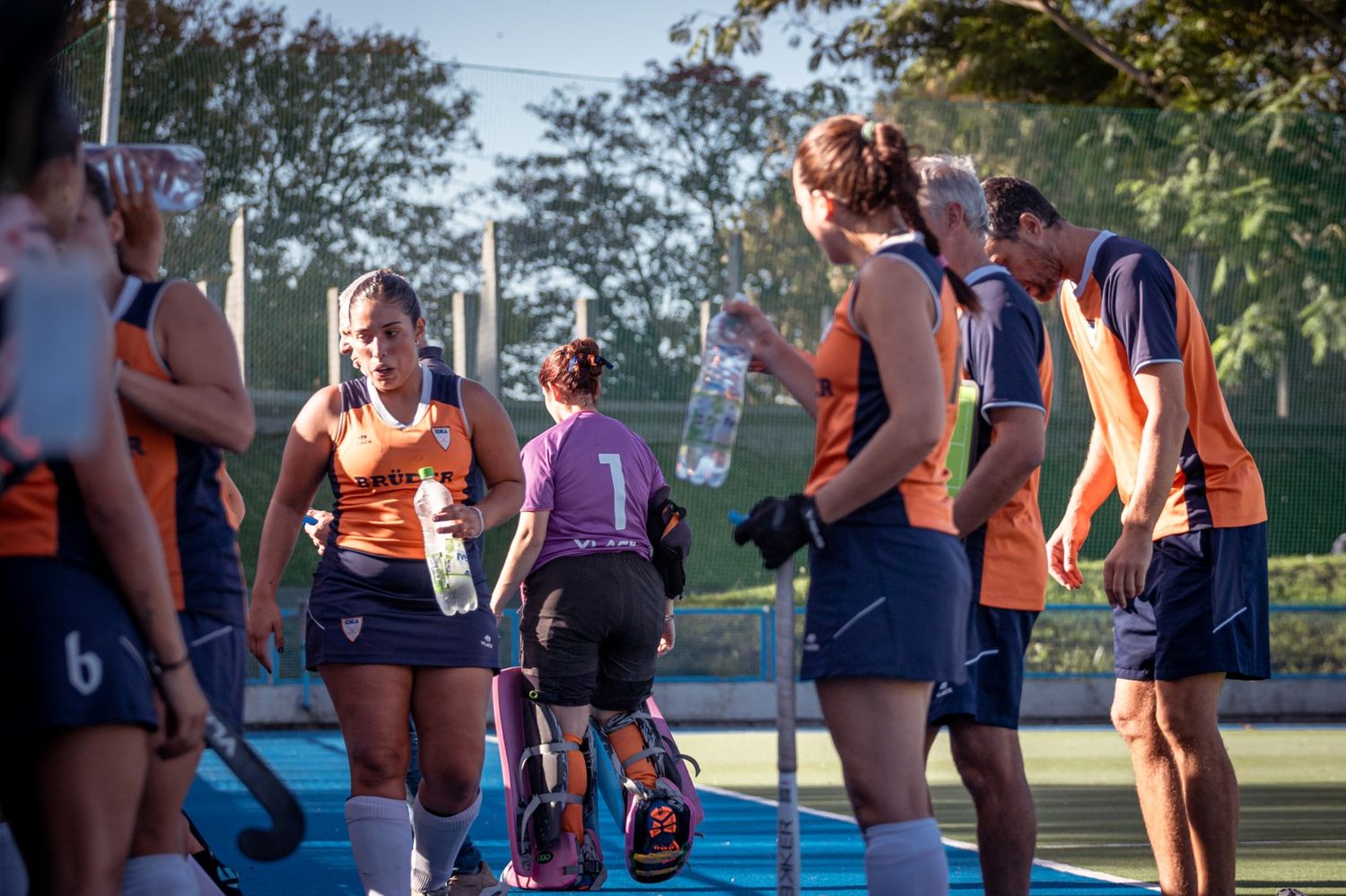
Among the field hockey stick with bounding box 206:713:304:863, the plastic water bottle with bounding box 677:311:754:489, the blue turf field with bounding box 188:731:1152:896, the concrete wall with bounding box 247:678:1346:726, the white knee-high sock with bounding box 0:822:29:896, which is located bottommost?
the concrete wall with bounding box 247:678:1346:726

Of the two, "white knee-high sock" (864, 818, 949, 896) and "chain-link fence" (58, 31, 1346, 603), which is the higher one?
"chain-link fence" (58, 31, 1346, 603)

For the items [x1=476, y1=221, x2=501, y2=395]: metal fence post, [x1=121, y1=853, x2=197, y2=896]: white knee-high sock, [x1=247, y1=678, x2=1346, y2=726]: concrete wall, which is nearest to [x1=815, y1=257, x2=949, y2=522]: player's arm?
[x1=121, y1=853, x2=197, y2=896]: white knee-high sock

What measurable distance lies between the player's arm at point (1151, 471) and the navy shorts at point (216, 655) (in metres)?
2.29

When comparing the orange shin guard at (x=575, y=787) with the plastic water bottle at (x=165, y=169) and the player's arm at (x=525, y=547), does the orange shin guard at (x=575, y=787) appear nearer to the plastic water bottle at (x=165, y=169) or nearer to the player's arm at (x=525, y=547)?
the player's arm at (x=525, y=547)

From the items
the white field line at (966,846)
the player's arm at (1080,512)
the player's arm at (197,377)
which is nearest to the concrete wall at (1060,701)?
the white field line at (966,846)

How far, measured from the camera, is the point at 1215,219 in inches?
596

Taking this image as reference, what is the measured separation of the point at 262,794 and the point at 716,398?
124 cm

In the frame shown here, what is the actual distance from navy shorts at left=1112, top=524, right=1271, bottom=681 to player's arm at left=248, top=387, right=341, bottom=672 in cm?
243

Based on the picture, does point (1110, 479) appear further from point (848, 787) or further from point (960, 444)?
point (848, 787)

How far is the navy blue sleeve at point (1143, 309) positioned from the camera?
4.12 meters

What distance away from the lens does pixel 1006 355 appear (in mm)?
3811

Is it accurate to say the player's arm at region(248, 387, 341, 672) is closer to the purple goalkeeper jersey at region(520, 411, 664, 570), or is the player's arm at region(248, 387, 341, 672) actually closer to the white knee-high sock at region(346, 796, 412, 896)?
the white knee-high sock at region(346, 796, 412, 896)

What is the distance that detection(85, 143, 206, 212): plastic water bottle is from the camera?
9.43ft

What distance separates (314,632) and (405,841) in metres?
0.66
